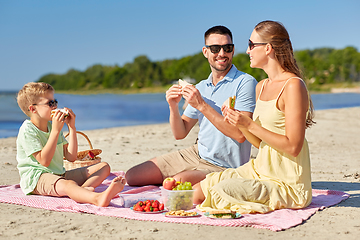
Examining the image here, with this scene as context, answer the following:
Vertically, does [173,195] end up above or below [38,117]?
below

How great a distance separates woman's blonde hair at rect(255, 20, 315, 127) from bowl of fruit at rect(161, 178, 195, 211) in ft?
5.17

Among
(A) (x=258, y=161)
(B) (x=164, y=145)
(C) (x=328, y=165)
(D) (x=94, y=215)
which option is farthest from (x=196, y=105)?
(B) (x=164, y=145)

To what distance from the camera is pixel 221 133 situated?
496 centimetres

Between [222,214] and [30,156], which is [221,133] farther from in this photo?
[30,156]

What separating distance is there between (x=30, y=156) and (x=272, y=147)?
2.71m

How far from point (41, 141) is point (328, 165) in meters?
4.92

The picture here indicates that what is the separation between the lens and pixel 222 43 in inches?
199

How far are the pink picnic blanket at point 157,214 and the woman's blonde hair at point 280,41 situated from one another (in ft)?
4.54

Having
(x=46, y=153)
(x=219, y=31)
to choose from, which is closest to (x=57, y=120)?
(x=46, y=153)

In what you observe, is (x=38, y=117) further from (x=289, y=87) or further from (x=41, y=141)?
(x=289, y=87)

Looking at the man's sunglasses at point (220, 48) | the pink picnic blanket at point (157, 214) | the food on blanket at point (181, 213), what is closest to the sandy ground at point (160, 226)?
the pink picnic blanket at point (157, 214)

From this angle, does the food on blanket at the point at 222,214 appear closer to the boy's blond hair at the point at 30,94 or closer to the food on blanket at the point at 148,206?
the food on blanket at the point at 148,206

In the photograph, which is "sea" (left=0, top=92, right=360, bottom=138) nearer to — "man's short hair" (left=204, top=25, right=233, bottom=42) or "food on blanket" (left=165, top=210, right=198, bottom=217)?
"man's short hair" (left=204, top=25, right=233, bottom=42)

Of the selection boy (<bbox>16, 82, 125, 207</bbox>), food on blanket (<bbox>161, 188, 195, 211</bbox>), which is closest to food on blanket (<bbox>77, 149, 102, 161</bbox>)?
boy (<bbox>16, 82, 125, 207</bbox>)
